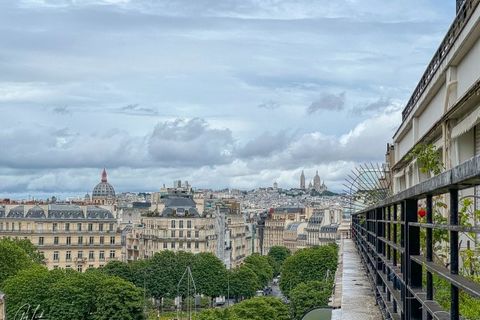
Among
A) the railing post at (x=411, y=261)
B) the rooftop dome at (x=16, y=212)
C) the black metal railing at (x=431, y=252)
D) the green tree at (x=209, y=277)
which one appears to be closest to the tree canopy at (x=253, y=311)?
the green tree at (x=209, y=277)

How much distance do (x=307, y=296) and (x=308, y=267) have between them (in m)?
19.2

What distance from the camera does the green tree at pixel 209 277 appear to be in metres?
79.1

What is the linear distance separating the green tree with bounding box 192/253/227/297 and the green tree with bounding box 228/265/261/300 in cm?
93

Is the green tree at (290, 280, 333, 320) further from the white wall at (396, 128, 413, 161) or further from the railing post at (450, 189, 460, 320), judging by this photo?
the railing post at (450, 189, 460, 320)

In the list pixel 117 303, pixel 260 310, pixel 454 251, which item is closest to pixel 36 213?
pixel 117 303

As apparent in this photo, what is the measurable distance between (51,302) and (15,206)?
42.1m

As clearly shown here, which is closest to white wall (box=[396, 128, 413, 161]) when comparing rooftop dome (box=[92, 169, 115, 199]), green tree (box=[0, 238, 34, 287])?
green tree (box=[0, 238, 34, 287])

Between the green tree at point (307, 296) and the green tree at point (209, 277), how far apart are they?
58.5 ft

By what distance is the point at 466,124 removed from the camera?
10.7 metres

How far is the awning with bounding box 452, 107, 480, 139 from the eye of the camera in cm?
972

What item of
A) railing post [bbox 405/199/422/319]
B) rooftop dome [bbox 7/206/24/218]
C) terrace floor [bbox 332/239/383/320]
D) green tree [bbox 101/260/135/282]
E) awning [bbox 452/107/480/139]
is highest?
rooftop dome [bbox 7/206/24/218]

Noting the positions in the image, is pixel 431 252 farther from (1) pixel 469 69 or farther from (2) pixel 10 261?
(2) pixel 10 261

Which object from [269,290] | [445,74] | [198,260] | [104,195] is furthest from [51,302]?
[104,195]

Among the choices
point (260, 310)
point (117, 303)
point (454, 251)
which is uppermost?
point (454, 251)
